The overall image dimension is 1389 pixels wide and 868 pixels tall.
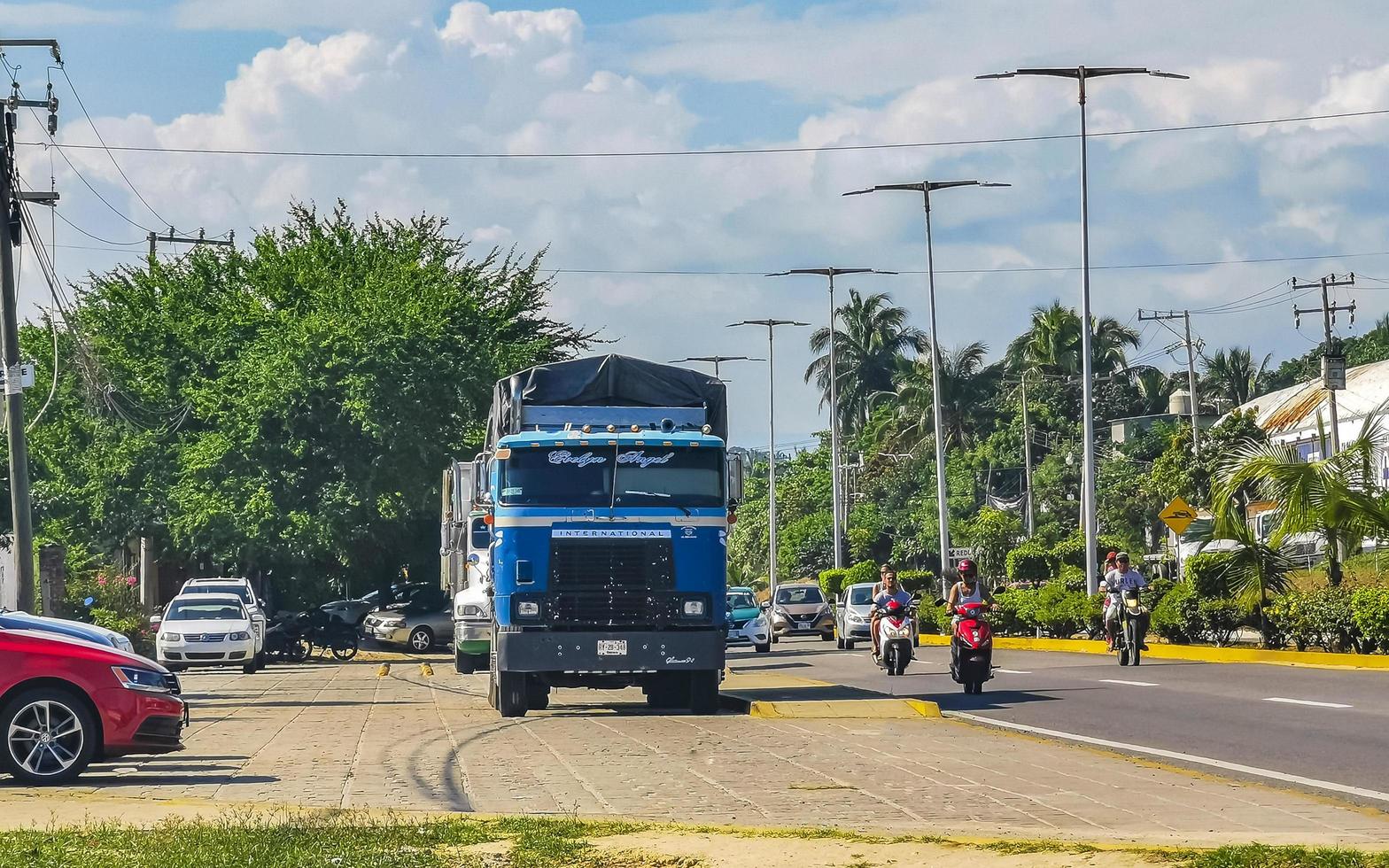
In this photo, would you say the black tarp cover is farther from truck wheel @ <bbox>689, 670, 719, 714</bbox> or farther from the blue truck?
truck wheel @ <bbox>689, 670, 719, 714</bbox>

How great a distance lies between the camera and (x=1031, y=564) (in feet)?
171

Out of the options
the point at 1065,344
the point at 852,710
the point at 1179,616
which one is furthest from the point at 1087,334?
the point at 1065,344

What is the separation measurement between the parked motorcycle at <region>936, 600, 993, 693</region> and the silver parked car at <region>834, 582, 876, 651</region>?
19750 millimetres

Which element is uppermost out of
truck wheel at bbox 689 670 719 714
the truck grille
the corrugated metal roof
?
the corrugated metal roof

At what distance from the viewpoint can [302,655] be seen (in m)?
43.0

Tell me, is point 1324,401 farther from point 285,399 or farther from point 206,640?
point 206,640

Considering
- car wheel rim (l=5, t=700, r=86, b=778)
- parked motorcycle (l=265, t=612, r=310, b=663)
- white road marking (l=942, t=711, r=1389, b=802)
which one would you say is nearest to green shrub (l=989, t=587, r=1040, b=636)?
parked motorcycle (l=265, t=612, r=310, b=663)

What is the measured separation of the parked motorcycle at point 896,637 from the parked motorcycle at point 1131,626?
324 centimetres

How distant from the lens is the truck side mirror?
2103cm

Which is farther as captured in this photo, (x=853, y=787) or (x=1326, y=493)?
(x=1326, y=493)

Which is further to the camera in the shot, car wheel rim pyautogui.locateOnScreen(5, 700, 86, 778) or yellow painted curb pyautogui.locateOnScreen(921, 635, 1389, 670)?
yellow painted curb pyautogui.locateOnScreen(921, 635, 1389, 670)

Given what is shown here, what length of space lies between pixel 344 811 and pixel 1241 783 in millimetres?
6181

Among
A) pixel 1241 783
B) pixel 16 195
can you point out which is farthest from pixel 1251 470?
pixel 16 195

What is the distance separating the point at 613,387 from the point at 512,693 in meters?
4.12
